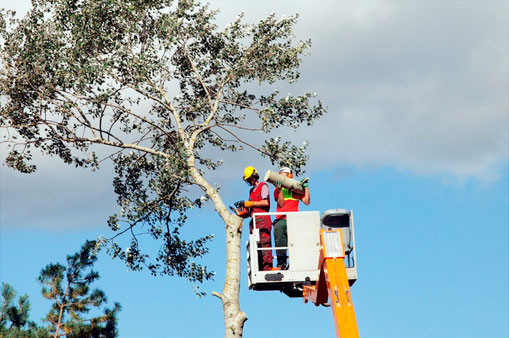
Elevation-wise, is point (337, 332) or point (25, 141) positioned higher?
point (25, 141)

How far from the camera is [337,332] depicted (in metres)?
12.3

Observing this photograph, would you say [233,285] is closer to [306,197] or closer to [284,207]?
[284,207]

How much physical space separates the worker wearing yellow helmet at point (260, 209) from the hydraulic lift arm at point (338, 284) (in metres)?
4.29

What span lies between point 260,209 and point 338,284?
6047 mm

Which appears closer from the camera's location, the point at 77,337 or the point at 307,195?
the point at 307,195

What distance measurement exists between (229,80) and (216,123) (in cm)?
149

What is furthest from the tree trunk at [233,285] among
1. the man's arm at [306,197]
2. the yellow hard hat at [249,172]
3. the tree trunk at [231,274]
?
the man's arm at [306,197]

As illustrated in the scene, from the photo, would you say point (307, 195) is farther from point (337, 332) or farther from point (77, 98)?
point (77, 98)

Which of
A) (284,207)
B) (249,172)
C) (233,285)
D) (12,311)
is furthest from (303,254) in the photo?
(12,311)

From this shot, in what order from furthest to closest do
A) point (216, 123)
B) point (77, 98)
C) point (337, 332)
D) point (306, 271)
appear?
point (216, 123)
point (77, 98)
point (306, 271)
point (337, 332)

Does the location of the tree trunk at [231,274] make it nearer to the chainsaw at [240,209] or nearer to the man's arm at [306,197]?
the chainsaw at [240,209]

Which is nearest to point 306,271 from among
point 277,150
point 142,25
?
point 277,150

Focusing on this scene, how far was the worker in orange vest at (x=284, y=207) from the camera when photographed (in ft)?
57.3

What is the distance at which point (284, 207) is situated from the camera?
17734mm
